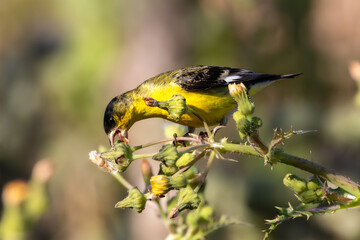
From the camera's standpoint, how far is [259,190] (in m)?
4.33

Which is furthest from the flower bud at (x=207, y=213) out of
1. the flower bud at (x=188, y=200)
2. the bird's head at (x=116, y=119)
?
the bird's head at (x=116, y=119)

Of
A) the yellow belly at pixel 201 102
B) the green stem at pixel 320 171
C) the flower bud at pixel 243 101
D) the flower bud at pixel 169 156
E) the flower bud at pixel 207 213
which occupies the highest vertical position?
the flower bud at pixel 243 101

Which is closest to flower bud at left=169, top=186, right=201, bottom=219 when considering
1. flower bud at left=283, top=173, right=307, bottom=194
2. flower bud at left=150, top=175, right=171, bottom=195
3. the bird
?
flower bud at left=150, top=175, right=171, bottom=195

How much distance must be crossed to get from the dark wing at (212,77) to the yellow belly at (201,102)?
0.15 ft

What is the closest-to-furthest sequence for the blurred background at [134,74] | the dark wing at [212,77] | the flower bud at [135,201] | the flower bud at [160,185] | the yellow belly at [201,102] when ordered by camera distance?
the flower bud at [160,185]
the flower bud at [135,201]
the yellow belly at [201,102]
the dark wing at [212,77]
the blurred background at [134,74]

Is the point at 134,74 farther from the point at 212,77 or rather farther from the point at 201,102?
the point at 201,102

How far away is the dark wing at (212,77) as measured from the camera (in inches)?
151

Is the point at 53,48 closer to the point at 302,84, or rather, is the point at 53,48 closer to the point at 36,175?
the point at 302,84

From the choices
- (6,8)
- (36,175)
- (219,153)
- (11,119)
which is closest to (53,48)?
(6,8)

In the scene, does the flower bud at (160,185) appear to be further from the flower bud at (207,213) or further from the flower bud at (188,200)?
the flower bud at (207,213)

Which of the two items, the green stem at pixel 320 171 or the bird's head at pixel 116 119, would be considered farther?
the bird's head at pixel 116 119

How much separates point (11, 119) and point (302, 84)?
500cm

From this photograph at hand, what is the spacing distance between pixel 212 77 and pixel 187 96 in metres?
0.31

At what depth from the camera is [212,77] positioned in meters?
3.96
